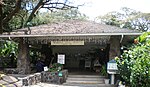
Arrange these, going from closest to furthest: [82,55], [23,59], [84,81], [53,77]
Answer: [53,77]
[84,81]
[23,59]
[82,55]

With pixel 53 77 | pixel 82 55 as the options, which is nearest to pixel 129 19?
pixel 82 55

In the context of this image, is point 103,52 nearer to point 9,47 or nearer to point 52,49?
point 52,49

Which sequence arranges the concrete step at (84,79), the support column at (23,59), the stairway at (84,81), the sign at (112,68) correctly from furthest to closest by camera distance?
the support column at (23,59), the concrete step at (84,79), the stairway at (84,81), the sign at (112,68)

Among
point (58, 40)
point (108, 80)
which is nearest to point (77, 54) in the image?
point (58, 40)

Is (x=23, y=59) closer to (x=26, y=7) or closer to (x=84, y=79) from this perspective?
(x=84, y=79)

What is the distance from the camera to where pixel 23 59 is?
14.2 m

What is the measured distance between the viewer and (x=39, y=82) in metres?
11.9

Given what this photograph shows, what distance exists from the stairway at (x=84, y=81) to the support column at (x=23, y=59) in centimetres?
290

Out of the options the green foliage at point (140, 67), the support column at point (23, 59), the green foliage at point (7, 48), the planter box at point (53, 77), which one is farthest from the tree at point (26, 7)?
the green foliage at point (140, 67)

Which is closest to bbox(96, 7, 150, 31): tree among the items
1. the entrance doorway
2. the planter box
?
the entrance doorway

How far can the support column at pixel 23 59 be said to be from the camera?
14117 mm

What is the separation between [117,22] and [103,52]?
1430 centimetres

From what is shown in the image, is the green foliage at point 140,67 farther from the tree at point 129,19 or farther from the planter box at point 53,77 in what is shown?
the tree at point 129,19

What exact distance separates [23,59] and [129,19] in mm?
19715
